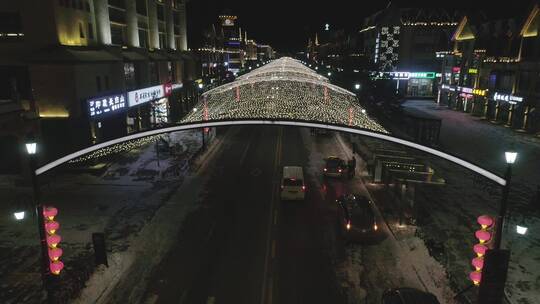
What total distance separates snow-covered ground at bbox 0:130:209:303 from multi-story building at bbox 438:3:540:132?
120 ft

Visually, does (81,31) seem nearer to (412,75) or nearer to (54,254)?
(54,254)

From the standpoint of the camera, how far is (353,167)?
26281 millimetres

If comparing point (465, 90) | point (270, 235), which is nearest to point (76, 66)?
point (270, 235)

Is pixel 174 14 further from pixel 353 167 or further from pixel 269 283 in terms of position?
pixel 269 283

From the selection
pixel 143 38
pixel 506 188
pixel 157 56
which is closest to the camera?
pixel 506 188

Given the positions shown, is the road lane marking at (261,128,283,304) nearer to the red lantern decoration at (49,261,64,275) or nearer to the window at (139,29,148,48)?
the red lantern decoration at (49,261,64,275)

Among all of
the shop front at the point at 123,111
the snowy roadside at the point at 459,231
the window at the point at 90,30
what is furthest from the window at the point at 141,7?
the snowy roadside at the point at 459,231

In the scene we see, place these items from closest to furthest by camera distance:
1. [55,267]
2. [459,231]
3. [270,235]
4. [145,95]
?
[55,267]
[270,235]
[459,231]
[145,95]

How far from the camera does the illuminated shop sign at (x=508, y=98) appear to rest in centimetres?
4150

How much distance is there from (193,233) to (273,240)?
12.8 feet

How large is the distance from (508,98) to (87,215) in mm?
44814

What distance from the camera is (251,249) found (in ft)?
54.5

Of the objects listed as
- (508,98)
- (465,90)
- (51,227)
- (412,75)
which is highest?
(412,75)

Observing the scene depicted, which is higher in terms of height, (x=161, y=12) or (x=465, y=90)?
(x=161, y=12)
